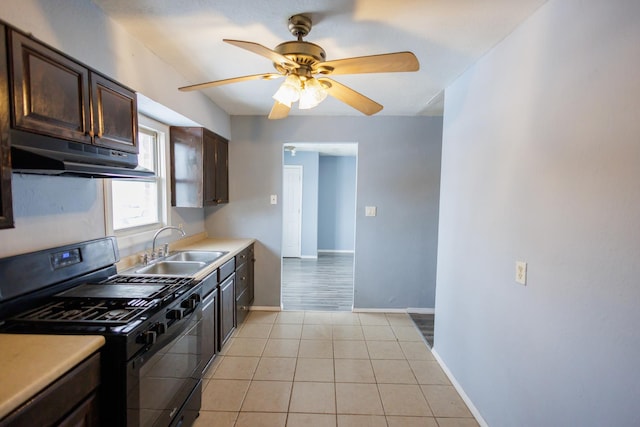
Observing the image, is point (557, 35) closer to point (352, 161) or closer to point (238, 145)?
point (238, 145)

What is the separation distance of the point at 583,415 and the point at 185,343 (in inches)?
76.1

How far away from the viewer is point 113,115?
1627 mm

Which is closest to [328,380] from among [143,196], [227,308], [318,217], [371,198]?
[227,308]

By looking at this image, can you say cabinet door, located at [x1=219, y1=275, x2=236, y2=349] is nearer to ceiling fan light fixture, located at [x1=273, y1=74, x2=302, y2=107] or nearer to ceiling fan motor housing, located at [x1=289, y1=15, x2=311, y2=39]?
ceiling fan light fixture, located at [x1=273, y1=74, x2=302, y2=107]

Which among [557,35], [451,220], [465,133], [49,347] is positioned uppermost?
[557,35]

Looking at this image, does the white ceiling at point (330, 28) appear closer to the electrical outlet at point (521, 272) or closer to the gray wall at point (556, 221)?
the gray wall at point (556, 221)

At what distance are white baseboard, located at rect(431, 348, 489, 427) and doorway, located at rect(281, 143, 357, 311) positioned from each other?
209 cm

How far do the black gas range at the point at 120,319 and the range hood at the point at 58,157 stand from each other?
517 millimetres

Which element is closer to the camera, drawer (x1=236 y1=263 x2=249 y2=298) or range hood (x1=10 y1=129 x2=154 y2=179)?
range hood (x1=10 y1=129 x2=154 y2=179)

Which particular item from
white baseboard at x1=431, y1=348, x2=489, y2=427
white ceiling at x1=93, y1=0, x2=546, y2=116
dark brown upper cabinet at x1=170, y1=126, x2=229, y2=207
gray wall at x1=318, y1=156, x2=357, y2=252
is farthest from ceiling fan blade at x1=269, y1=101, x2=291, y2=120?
gray wall at x1=318, y1=156, x2=357, y2=252

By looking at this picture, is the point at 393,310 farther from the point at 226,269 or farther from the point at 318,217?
the point at 318,217

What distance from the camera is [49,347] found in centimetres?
108

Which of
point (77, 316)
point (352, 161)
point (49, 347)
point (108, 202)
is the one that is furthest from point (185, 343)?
point (352, 161)

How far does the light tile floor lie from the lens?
199cm
